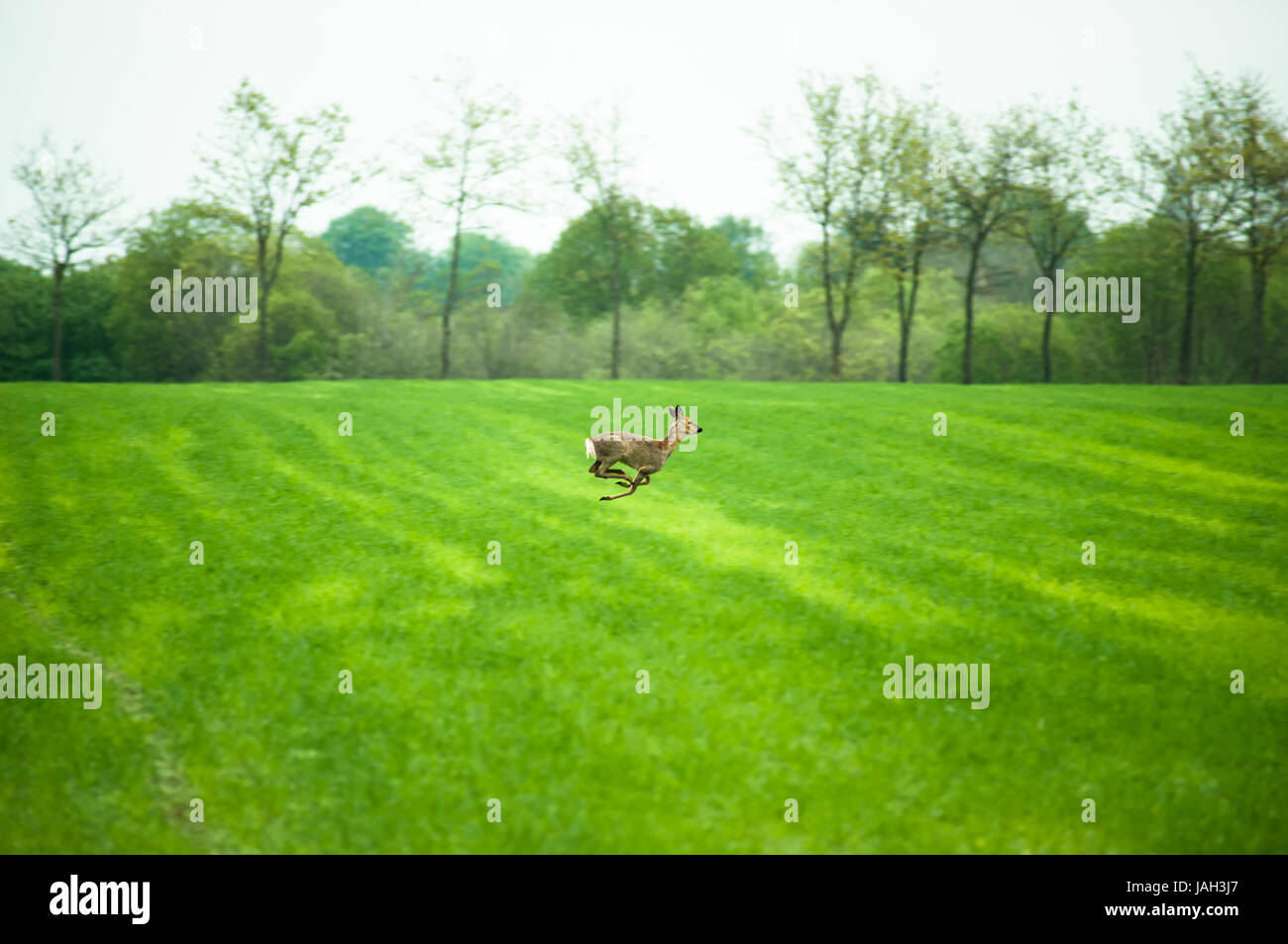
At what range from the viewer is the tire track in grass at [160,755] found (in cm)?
638

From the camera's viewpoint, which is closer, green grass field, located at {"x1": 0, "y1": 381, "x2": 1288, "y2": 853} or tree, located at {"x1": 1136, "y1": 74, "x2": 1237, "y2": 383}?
green grass field, located at {"x1": 0, "y1": 381, "x2": 1288, "y2": 853}

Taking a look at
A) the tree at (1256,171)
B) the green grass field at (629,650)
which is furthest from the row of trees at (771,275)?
the green grass field at (629,650)

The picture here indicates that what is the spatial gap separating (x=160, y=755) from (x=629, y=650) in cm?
472

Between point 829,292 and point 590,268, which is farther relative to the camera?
point 590,268

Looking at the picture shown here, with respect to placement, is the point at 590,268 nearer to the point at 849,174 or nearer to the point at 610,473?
the point at 849,174

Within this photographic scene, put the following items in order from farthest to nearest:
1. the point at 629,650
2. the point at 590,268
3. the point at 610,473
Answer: the point at 590,268
the point at 610,473
the point at 629,650

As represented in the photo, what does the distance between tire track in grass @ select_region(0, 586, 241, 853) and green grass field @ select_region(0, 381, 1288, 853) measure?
0.04 meters

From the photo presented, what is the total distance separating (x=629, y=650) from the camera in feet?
29.0

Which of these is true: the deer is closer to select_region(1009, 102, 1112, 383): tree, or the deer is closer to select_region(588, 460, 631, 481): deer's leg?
select_region(588, 460, 631, 481): deer's leg

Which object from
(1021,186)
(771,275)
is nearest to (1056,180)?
(1021,186)

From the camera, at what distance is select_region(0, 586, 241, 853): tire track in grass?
6379mm

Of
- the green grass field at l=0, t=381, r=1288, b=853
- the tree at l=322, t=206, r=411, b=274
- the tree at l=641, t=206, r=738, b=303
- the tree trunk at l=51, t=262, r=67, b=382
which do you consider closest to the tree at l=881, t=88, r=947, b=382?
the tree at l=641, t=206, r=738, b=303
